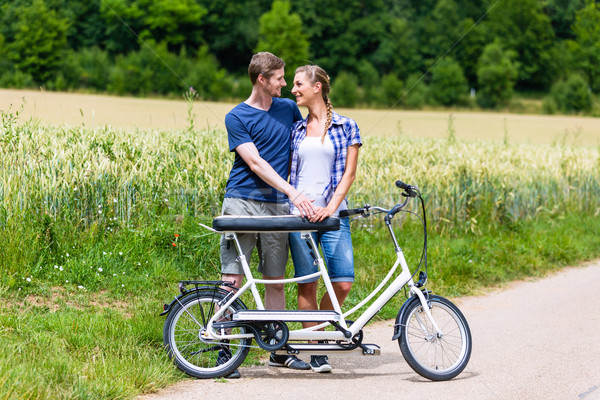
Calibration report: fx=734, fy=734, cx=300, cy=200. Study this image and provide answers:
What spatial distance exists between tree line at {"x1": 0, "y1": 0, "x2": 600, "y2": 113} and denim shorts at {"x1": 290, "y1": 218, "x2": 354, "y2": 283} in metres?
52.1

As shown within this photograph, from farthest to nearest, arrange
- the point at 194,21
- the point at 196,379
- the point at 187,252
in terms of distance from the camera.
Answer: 1. the point at 194,21
2. the point at 187,252
3. the point at 196,379

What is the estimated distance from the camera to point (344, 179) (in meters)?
4.83

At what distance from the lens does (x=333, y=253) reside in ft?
16.1

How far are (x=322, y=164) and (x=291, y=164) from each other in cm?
24

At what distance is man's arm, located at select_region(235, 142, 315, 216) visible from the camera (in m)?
4.63

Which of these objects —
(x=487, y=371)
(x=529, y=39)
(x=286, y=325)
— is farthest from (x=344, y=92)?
(x=286, y=325)

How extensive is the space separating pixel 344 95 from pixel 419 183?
4817 centimetres

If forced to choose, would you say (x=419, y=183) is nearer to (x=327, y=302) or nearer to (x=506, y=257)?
(x=506, y=257)

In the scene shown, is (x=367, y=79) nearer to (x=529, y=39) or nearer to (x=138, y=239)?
(x=529, y=39)

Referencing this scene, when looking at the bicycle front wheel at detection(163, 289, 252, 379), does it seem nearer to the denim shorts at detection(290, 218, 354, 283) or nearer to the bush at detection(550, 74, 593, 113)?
the denim shorts at detection(290, 218, 354, 283)

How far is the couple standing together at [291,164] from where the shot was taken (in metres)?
4.81

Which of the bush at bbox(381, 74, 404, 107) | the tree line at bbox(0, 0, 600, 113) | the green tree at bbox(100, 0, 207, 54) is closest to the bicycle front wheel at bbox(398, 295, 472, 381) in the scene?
the tree line at bbox(0, 0, 600, 113)

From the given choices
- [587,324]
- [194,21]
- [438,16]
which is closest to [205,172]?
[587,324]

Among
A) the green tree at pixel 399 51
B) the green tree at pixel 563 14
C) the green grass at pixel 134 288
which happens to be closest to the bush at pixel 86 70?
the green tree at pixel 399 51
